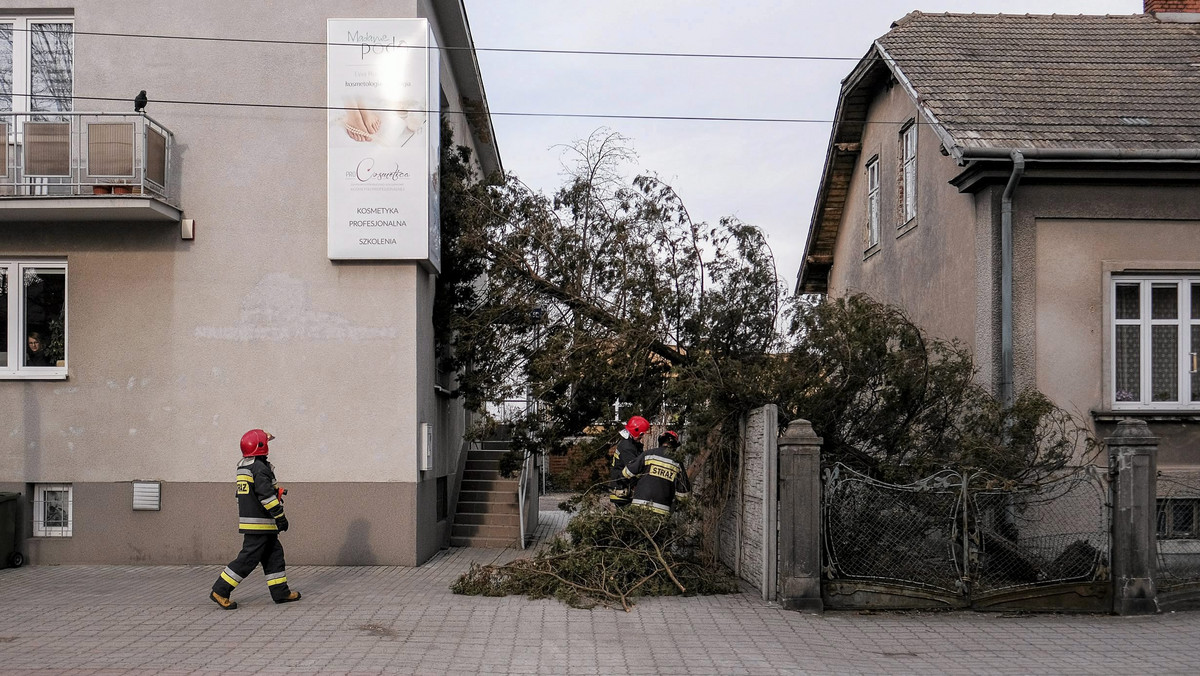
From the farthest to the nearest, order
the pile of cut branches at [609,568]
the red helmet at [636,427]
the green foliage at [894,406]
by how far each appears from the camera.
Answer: the red helmet at [636,427], the green foliage at [894,406], the pile of cut branches at [609,568]

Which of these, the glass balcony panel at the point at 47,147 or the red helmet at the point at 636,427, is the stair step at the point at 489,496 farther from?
the glass balcony panel at the point at 47,147

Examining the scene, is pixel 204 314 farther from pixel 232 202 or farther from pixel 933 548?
pixel 933 548

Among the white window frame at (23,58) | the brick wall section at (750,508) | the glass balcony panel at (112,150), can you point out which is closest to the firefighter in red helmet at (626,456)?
the brick wall section at (750,508)

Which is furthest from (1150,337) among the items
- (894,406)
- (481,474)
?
(481,474)

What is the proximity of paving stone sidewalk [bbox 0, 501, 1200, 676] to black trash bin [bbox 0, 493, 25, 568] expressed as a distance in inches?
58.7

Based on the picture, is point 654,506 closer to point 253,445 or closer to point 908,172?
point 253,445

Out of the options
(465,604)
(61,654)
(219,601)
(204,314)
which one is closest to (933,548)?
(465,604)

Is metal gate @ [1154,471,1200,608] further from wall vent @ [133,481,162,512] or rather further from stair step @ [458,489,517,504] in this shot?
wall vent @ [133,481,162,512]

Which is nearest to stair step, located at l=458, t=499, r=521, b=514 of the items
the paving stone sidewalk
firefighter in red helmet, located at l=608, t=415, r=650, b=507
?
firefighter in red helmet, located at l=608, t=415, r=650, b=507

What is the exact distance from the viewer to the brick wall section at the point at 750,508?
10633 mm

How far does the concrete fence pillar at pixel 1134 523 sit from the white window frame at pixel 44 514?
12.1 m

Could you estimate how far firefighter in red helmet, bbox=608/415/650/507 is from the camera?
38.4ft

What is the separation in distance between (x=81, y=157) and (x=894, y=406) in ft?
33.0

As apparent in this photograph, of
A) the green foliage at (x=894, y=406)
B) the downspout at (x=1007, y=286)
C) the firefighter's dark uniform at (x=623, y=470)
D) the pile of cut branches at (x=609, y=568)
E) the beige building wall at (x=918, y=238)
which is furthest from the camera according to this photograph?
the beige building wall at (x=918, y=238)
